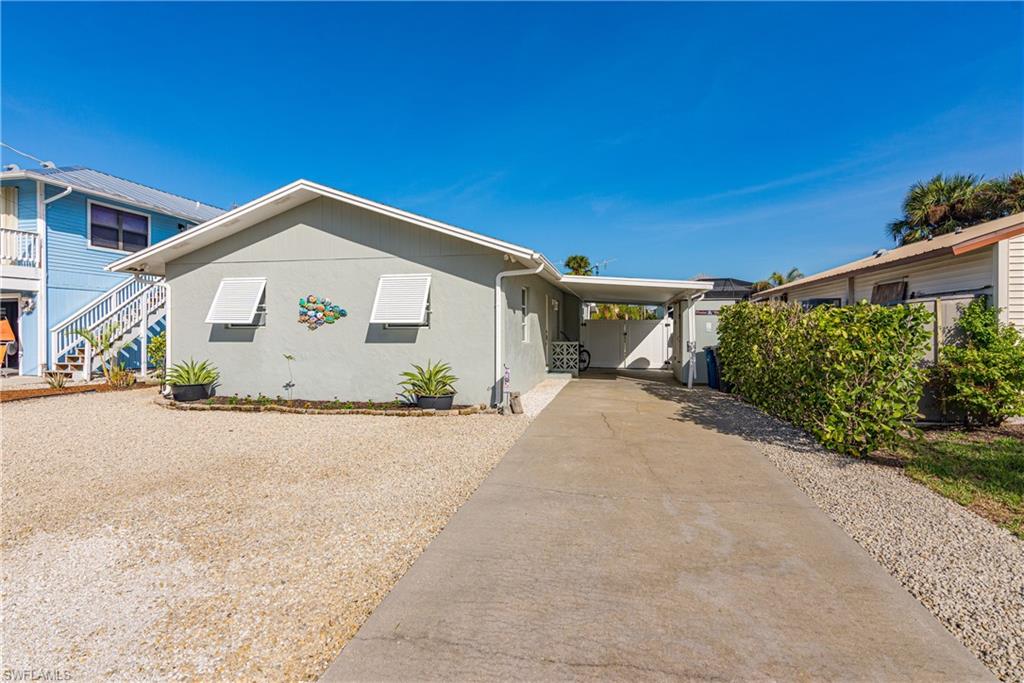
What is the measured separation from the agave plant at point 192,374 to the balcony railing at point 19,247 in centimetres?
704

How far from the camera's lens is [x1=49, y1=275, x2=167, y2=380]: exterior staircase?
Answer: 12367 mm

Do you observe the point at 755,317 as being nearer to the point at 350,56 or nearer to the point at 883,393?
the point at 883,393

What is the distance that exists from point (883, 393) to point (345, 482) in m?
6.13

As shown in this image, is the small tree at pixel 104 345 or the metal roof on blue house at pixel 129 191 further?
the metal roof on blue house at pixel 129 191

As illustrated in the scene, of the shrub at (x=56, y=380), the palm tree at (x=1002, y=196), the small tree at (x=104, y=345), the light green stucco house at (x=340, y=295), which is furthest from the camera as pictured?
the palm tree at (x=1002, y=196)

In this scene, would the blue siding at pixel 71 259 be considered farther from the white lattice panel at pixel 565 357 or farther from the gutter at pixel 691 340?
the gutter at pixel 691 340

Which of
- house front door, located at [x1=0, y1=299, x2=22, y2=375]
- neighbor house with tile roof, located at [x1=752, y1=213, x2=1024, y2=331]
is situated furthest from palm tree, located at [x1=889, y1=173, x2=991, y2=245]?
house front door, located at [x1=0, y1=299, x2=22, y2=375]

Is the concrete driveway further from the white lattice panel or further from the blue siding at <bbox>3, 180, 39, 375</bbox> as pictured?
the blue siding at <bbox>3, 180, 39, 375</bbox>

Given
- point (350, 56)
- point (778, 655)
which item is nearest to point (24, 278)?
point (350, 56)

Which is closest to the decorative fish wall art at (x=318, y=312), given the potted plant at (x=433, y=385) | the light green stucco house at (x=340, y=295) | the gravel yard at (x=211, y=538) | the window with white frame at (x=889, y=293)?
the light green stucco house at (x=340, y=295)

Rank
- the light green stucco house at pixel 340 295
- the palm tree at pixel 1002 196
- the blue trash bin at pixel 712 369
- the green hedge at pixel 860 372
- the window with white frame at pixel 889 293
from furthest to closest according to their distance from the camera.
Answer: the palm tree at pixel 1002 196 → the blue trash bin at pixel 712 369 → the window with white frame at pixel 889 293 → the light green stucco house at pixel 340 295 → the green hedge at pixel 860 372

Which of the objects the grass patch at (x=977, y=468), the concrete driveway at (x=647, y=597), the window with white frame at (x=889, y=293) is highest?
the window with white frame at (x=889, y=293)

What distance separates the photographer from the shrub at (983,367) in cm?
645

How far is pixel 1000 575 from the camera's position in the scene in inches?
114
